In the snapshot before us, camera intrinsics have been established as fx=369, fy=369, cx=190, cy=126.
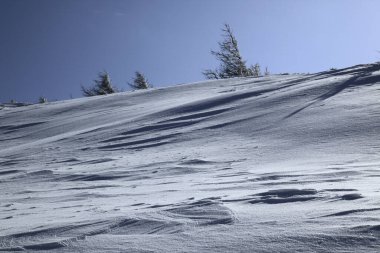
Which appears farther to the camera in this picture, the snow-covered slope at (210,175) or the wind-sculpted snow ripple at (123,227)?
the wind-sculpted snow ripple at (123,227)

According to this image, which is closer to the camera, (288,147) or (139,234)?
(139,234)

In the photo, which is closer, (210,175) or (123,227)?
(123,227)

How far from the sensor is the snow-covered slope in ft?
5.66

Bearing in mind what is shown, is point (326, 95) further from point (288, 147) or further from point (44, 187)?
point (44, 187)

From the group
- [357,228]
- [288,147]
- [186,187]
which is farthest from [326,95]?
[357,228]

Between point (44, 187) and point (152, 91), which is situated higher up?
point (152, 91)

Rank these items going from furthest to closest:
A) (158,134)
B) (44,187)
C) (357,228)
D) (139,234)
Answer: (158,134) → (44,187) → (139,234) → (357,228)

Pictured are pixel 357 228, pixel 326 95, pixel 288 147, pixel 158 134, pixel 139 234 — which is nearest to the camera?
pixel 357 228

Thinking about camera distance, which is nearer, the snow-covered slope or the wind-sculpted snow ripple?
the snow-covered slope

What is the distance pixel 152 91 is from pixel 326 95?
5544 millimetres

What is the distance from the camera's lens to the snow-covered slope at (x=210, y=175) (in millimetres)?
1726

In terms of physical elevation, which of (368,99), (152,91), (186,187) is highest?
(152,91)

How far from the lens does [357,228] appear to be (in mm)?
1525

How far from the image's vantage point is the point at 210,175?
337 centimetres
